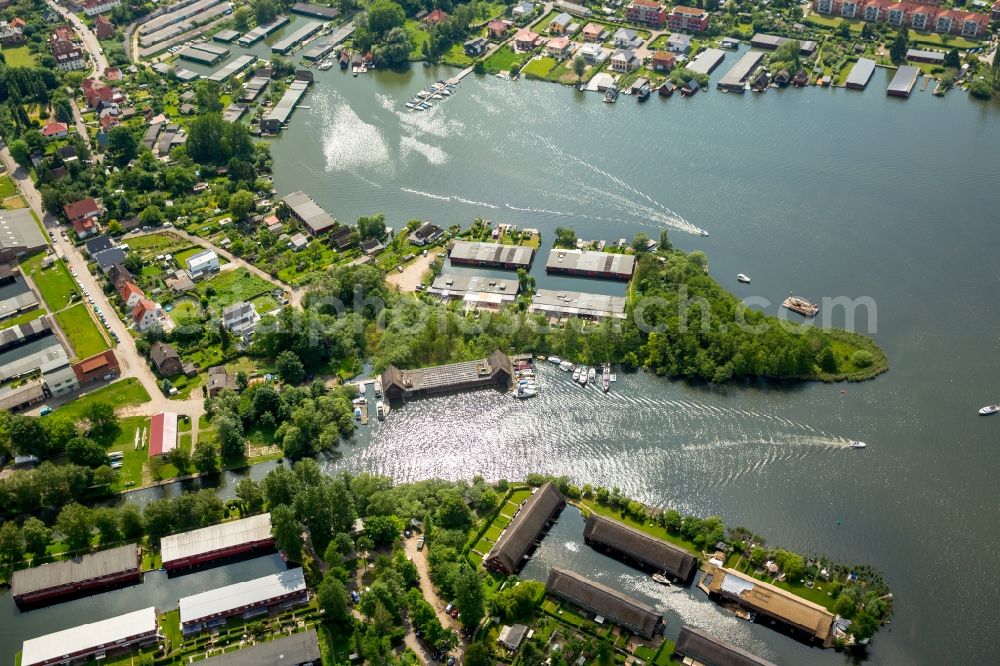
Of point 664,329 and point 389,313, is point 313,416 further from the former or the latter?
point 664,329

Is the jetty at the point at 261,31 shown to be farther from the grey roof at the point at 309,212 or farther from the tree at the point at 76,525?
the tree at the point at 76,525

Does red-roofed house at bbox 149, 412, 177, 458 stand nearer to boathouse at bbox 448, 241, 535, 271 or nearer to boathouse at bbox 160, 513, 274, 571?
boathouse at bbox 160, 513, 274, 571

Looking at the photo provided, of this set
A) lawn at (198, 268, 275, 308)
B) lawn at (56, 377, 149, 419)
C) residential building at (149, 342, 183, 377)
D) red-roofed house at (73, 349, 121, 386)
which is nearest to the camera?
lawn at (56, 377, 149, 419)

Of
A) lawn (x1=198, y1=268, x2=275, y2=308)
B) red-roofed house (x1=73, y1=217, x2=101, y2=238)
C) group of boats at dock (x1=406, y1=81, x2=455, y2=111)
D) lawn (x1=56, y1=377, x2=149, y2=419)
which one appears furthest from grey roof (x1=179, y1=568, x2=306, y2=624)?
group of boats at dock (x1=406, y1=81, x2=455, y2=111)

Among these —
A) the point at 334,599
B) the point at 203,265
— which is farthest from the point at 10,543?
the point at 203,265

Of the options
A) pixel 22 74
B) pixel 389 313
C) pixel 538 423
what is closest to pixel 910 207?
pixel 538 423

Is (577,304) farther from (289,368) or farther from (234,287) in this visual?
(234,287)
